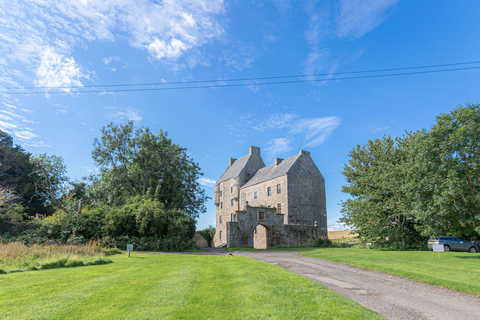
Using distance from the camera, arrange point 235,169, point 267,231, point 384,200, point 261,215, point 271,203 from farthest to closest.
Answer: point 235,169
point 271,203
point 267,231
point 261,215
point 384,200

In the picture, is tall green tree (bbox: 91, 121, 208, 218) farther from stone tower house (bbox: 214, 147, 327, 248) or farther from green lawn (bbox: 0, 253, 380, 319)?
green lawn (bbox: 0, 253, 380, 319)

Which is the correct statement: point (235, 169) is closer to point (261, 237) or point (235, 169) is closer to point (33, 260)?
point (261, 237)

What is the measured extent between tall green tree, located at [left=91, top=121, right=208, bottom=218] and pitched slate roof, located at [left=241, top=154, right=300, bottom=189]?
34.7 ft

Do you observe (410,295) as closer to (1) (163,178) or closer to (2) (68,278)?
(2) (68,278)

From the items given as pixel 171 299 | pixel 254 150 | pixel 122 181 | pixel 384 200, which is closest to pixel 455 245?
pixel 384 200

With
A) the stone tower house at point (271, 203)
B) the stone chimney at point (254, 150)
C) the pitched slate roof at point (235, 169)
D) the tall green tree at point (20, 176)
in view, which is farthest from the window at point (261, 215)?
the tall green tree at point (20, 176)

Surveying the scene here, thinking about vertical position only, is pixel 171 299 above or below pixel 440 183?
below

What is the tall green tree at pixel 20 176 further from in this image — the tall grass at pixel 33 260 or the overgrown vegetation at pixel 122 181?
the tall grass at pixel 33 260

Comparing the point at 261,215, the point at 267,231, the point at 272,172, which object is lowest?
the point at 267,231

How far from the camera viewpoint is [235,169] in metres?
47.3

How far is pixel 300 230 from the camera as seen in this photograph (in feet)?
109

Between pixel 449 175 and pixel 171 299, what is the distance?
63.0ft

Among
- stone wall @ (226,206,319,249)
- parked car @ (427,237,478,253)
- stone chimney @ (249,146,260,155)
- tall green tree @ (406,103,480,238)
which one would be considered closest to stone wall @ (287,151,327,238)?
stone wall @ (226,206,319,249)

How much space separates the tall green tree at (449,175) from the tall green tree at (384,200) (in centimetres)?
528
